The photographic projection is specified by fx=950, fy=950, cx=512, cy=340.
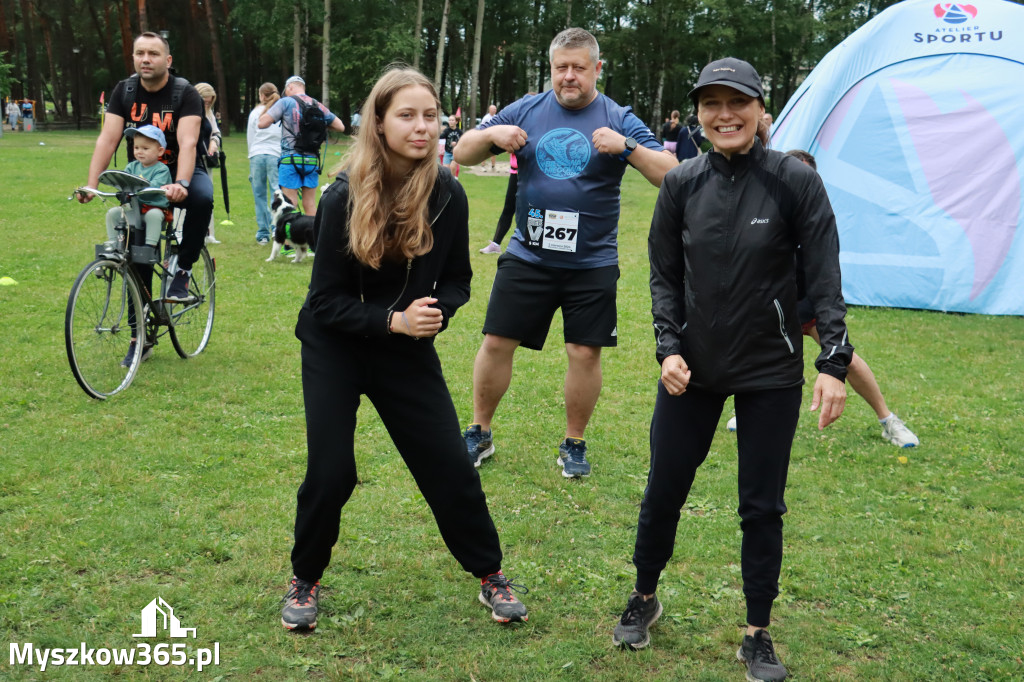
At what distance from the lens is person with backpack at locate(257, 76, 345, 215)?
11.2 meters

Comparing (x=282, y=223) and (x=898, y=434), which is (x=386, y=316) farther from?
(x=282, y=223)

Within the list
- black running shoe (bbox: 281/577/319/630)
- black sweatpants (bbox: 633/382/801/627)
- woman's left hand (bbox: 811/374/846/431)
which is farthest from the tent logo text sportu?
black running shoe (bbox: 281/577/319/630)

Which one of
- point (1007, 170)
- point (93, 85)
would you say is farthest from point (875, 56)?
point (93, 85)

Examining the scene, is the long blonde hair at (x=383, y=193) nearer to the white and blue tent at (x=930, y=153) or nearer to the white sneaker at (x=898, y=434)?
the white sneaker at (x=898, y=434)

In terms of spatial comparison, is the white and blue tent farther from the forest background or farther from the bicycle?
the forest background

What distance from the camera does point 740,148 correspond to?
3.17 m

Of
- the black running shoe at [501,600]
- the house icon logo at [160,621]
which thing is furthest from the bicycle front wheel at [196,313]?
the black running shoe at [501,600]

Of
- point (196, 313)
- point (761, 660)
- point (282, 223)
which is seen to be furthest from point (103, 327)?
point (761, 660)

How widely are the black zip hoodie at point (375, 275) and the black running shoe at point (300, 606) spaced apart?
99cm

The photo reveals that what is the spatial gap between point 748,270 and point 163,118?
4.73 m

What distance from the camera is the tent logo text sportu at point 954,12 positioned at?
9930mm

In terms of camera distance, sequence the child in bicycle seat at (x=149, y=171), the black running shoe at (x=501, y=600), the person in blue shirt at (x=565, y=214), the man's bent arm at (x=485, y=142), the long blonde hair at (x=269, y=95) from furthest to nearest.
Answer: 1. the long blonde hair at (x=269, y=95)
2. the child in bicycle seat at (x=149, y=171)
3. the person in blue shirt at (x=565, y=214)
4. the man's bent arm at (x=485, y=142)
5. the black running shoe at (x=501, y=600)

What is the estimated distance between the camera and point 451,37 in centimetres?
5284

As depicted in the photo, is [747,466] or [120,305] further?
[120,305]
